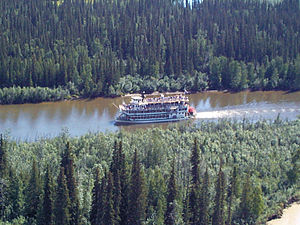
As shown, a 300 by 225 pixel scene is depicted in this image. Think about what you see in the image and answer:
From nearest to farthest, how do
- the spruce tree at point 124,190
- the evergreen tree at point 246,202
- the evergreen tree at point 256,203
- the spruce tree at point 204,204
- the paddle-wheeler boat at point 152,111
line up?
1. the spruce tree at point 124,190
2. the spruce tree at point 204,204
3. the evergreen tree at point 246,202
4. the evergreen tree at point 256,203
5. the paddle-wheeler boat at point 152,111

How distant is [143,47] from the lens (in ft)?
279

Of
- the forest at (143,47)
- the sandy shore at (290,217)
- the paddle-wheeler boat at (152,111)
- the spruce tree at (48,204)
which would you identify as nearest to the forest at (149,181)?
the spruce tree at (48,204)

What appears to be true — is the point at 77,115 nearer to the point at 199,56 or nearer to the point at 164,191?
the point at 199,56

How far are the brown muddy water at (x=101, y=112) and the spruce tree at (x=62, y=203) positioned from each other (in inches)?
857

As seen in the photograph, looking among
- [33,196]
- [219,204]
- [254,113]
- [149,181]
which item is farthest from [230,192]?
[254,113]

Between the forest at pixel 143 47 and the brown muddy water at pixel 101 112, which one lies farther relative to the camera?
the forest at pixel 143 47

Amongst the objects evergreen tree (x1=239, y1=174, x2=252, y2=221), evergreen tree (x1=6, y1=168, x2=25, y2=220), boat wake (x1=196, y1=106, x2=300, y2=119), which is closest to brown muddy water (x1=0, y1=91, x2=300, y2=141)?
boat wake (x1=196, y1=106, x2=300, y2=119)

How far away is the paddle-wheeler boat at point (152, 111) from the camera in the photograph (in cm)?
6138

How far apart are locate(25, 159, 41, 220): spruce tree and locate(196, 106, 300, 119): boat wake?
29.5 m

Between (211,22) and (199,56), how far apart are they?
36.3ft

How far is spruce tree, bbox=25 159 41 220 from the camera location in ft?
116

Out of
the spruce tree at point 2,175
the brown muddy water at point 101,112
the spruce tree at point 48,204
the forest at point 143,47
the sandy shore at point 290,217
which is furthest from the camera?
the forest at point 143,47

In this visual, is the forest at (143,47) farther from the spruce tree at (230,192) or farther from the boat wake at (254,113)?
the spruce tree at (230,192)

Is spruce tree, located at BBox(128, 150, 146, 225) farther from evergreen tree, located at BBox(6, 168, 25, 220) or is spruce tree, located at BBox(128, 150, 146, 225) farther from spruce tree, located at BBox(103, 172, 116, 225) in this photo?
evergreen tree, located at BBox(6, 168, 25, 220)
